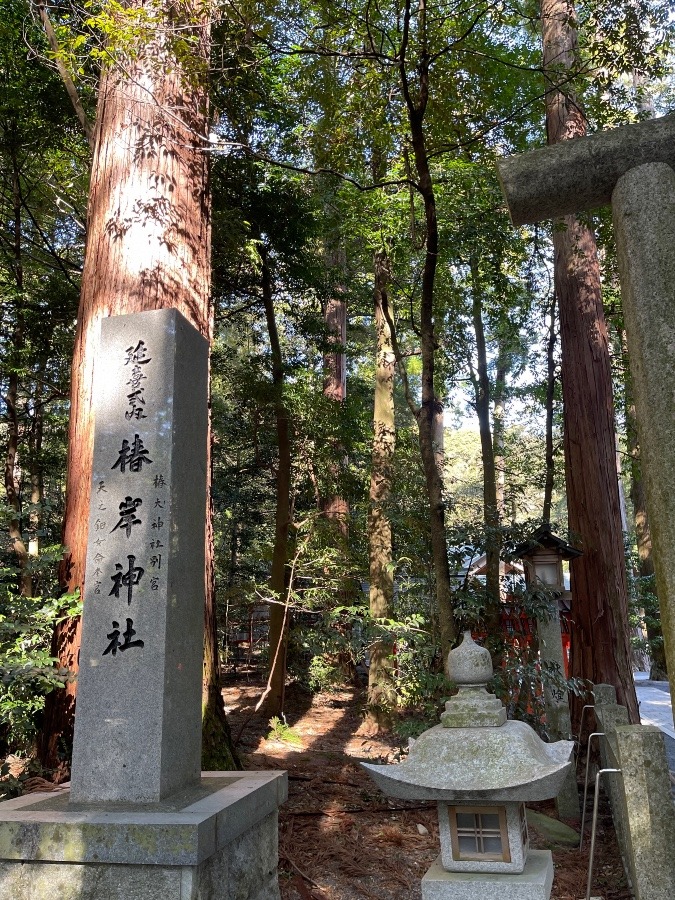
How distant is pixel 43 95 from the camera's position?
851cm

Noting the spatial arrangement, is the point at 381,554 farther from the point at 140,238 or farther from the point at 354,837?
the point at 140,238

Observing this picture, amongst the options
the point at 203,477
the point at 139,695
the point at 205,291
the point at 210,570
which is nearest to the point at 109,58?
the point at 205,291

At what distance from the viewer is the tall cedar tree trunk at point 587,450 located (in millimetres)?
7898

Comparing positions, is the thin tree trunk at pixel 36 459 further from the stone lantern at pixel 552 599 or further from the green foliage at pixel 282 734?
the stone lantern at pixel 552 599

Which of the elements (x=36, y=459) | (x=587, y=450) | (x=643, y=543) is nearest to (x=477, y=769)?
(x=587, y=450)

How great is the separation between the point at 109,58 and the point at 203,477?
143 inches

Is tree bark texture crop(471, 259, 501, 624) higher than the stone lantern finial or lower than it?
higher

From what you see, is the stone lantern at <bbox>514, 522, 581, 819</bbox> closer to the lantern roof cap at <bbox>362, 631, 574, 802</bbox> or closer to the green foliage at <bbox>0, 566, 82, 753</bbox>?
the lantern roof cap at <bbox>362, 631, 574, 802</bbox>

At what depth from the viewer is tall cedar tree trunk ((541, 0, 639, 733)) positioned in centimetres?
790

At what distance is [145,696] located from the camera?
132 inches

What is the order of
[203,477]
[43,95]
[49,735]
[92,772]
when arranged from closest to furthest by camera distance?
[92,772]
[203,477]
[49,735]
[43,95]

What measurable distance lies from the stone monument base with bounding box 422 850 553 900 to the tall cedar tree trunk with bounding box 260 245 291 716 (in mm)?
6315

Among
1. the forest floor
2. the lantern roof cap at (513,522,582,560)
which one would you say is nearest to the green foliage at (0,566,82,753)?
the forest floor

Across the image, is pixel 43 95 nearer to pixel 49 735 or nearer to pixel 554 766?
pixel 49 735
